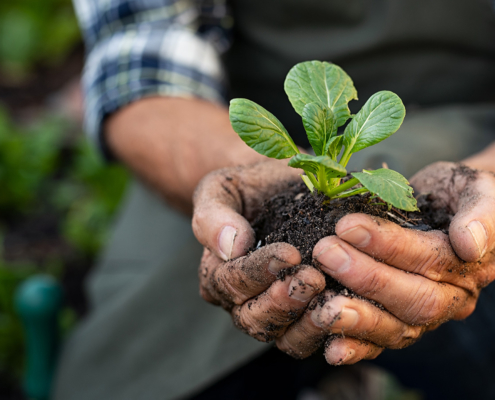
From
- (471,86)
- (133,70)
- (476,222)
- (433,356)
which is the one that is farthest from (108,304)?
(471,86)

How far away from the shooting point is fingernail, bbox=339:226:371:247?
2.99 ft

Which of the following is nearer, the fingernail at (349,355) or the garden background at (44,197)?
the fingernail at (349,355)

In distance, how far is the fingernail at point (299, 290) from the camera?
91 cm

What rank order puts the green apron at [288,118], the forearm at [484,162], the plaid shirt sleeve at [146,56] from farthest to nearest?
1. the plaid shirt sleeve at [146,56]
2. the green apron at [288,118]
3. the forearm at [484,162]

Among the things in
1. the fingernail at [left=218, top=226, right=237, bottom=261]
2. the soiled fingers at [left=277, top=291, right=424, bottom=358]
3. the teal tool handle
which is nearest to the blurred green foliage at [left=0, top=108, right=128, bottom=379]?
the teal tool handle

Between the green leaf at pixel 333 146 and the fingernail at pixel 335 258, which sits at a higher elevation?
the green leaf at pixel 333 146

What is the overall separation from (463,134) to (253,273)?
1.12 meters

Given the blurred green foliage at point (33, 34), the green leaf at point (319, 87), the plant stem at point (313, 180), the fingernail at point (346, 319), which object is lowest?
the blurred green foliage at point (33, 34)

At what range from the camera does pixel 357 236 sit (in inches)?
36.1

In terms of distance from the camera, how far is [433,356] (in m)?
1.88

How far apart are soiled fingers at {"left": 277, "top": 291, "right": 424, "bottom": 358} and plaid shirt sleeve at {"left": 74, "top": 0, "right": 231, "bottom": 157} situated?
1.29m

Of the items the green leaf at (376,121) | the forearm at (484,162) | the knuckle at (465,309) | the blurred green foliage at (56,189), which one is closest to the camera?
the green leaf at (376,121)

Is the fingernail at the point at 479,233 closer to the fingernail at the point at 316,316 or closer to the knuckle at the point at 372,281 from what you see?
the knuckle at the point at 372,281

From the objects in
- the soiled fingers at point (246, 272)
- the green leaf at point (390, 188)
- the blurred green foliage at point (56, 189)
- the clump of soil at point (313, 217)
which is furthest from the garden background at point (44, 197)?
the green leaf at point (390, 188)
